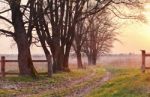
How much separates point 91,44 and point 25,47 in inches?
1655

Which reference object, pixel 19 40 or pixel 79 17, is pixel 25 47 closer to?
pixel 19 40

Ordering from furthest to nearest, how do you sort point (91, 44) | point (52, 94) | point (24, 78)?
point (91, 44)
point (24, 78)
point (52, 94)

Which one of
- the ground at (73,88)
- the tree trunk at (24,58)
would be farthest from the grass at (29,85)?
the tree trunk at (24,58)

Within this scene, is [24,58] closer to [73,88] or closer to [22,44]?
[22,44]

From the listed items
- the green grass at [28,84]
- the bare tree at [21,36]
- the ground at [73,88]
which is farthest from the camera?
the bare tree at [21,36]

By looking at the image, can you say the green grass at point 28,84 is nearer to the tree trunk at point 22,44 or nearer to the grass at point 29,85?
the grass at point 29,85

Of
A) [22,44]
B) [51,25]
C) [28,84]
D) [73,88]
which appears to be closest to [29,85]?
[28,84]

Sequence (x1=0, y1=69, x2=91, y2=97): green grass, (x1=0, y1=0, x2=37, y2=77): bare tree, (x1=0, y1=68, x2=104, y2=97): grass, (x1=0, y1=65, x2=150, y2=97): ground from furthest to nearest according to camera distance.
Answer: (x1=0, y1=0, x2=37, y2=77): bare tree, (x1=0, y1=69, x2=91, y2=97): green grass, (x1=0, y1=68, x2=104, y2=97): grass, (x1=0, y1=65, x2=150, y2=97): ground

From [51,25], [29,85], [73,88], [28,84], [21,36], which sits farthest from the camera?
[51,25]

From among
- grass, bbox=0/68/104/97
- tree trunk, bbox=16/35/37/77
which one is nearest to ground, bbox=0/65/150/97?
grass, bbox=0/68/104/97

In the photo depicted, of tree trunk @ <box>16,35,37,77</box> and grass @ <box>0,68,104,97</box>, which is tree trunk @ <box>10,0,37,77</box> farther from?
grass @ <box>0,68,104,97</box>

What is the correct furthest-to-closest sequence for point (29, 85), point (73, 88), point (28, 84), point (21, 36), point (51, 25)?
point (51, 25) < point (21, 36) < point (28, 84) < point (29, 85) < point (73, 88)

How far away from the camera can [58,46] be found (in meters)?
38.5

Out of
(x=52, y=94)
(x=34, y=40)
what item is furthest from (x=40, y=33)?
(x=52, y=94)
